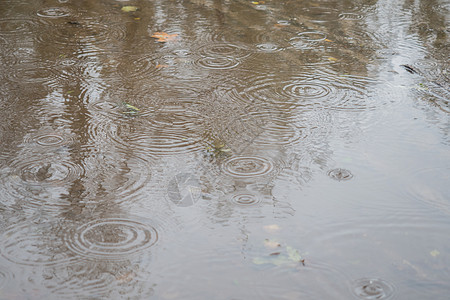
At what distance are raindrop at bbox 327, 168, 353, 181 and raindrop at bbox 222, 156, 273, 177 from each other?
39cm

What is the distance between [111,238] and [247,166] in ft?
3.34

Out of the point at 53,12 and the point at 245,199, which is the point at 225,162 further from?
the point at 53,12

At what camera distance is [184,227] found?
2.65 metres

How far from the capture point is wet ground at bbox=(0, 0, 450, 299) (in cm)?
238

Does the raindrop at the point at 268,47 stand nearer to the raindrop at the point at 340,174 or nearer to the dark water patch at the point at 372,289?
the raindrop at the point at 340,174

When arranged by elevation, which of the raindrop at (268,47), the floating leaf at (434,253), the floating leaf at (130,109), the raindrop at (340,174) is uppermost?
the raindrop at (268,47)

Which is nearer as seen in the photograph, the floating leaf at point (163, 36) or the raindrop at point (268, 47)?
the raindrop at point (268, 47)

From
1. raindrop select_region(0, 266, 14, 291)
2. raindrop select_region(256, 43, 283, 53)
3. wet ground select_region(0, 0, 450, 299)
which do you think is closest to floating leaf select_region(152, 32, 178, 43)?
wet ground select_region(0, 0, 450, 299)

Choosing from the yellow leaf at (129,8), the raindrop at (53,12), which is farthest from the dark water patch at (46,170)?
the yellow leaf at (129,8)

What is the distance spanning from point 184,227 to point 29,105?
6.67 ft

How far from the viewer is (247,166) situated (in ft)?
10.4

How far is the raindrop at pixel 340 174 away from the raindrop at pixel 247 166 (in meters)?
0.39

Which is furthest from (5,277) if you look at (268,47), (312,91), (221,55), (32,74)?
(268,47)

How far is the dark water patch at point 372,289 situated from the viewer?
7.36ft
